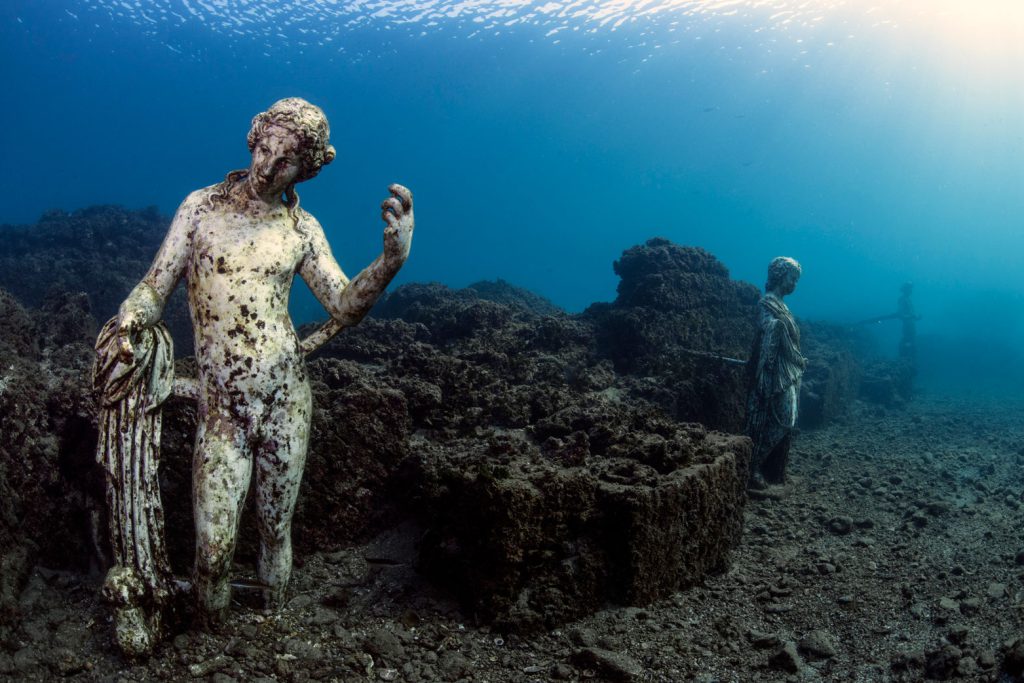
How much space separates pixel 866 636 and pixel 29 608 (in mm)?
4897

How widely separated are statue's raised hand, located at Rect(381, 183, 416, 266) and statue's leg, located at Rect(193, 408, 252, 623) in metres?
1.20

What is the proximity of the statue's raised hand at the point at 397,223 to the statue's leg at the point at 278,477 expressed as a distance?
892mm

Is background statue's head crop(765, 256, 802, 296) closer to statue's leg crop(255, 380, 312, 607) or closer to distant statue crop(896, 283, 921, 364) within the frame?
statue's leg crop(255, 380, 312, 607)

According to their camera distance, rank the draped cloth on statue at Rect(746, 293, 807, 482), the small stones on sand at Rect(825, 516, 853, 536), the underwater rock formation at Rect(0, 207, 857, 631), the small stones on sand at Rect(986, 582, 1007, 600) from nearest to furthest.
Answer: the underwater rock formation at Rect(0, 207, 857, 631), the small stones on sand at Rect(986, 582, 1007, 600), the small stones on sand at Rect(825, 516, 853, 536), the draped cloth on statue at Rect(746, 293, 807, 482)

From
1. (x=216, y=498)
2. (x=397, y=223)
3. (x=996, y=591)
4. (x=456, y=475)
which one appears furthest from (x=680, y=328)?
(x=216, y=498)

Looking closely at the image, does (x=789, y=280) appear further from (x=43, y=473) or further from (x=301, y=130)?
(x=43, y=473)

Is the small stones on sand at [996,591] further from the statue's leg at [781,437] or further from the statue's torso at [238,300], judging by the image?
the statue's torso at [238,300]

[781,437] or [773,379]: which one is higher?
[773,379]

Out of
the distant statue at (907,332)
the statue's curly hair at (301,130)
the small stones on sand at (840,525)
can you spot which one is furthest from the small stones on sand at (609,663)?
the distant statue at (907,332)

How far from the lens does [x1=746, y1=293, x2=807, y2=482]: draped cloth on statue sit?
7195mm

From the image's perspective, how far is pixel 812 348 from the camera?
54.5ft

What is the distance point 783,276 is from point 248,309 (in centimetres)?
610

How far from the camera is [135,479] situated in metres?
3.22

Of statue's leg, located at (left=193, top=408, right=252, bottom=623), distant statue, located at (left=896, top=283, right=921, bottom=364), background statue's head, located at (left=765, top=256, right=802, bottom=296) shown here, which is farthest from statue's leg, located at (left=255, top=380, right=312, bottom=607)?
distant statue, located at (left=896, top=283, right=921, bottom=364)
